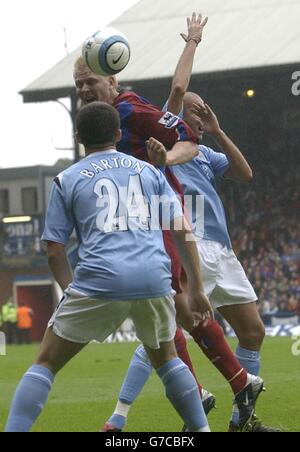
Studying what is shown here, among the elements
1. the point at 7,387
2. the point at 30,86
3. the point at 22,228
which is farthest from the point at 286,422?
the point at 22,228

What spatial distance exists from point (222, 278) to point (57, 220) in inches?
86.7

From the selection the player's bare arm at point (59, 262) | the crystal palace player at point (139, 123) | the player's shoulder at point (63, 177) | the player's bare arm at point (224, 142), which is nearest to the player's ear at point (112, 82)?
the crystal palace player at point (139, 123)

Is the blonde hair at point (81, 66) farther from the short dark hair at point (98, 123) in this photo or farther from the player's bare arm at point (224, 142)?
the player's bare arm at point (224, 142)

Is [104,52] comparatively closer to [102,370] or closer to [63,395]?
[63,395]

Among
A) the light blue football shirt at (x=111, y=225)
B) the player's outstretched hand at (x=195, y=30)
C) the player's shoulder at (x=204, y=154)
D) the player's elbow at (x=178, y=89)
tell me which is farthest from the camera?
the player's shoulder at (x=204, y=154)

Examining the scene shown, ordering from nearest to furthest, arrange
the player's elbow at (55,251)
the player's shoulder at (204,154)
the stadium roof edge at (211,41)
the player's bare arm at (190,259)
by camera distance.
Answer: the player's elbow at (55,251) → the player's bare arm at (190,259) → the player's shoulder at (204,154) → the stadium roof edge at (211,41)

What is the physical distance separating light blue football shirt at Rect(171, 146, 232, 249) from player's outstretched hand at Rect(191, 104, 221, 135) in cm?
47

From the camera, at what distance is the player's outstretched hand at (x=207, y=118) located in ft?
24.2

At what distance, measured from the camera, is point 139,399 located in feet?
34.2

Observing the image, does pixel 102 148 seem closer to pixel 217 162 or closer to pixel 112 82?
pixel 112 82

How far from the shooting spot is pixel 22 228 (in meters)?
40.7

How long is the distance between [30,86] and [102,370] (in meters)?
18.5

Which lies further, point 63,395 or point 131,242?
point 63,395

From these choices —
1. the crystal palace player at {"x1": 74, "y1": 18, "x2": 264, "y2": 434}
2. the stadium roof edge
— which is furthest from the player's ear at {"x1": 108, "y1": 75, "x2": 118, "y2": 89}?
the stadium roof edge
